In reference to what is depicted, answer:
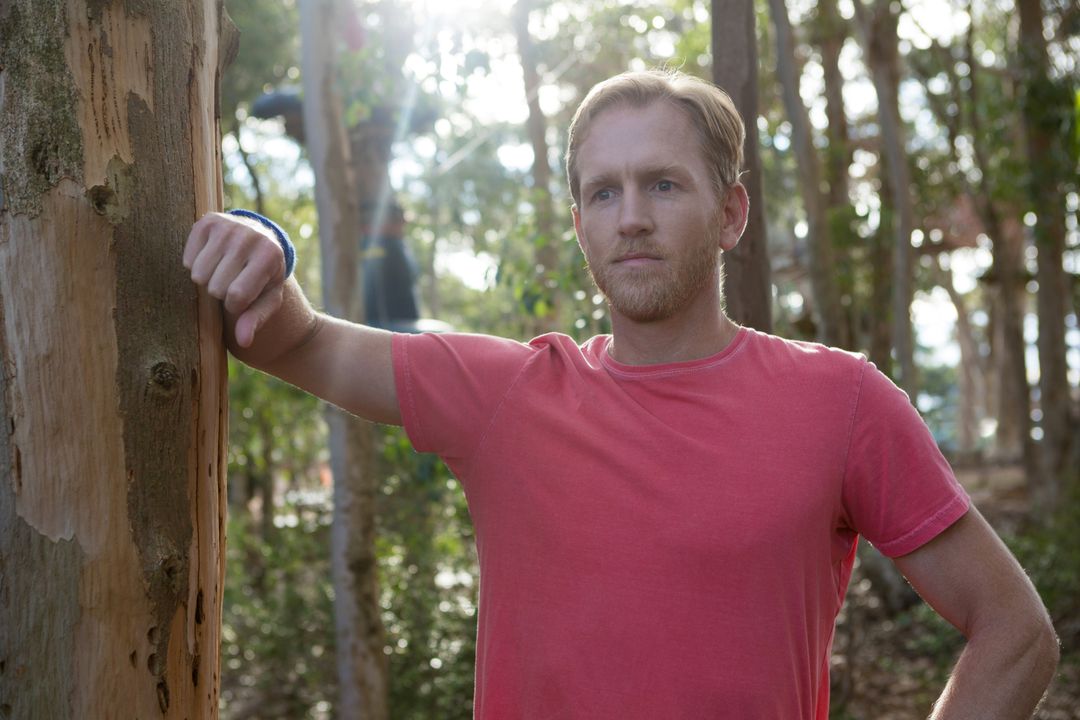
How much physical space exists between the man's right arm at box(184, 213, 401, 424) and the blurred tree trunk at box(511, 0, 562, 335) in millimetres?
3012

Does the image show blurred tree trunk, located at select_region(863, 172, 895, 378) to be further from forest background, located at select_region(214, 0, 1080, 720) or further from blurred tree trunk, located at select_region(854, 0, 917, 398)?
blurred tree trunk, located at select_region(854, 0, 917, 398)

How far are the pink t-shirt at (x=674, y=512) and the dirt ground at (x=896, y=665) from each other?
380cm

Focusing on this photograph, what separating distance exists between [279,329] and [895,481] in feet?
3.56

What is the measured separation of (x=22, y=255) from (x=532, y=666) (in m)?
1.06

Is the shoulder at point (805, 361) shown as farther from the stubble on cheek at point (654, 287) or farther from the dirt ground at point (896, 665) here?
the dirt ground at point (896, 665)

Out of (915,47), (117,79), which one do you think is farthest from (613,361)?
(915,47)

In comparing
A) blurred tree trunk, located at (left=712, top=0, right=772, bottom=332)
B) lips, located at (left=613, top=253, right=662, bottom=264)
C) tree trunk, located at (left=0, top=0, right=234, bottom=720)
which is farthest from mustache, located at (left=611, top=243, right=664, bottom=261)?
blurred tree trunk, located at (left=712, top=0, right=772, bottom=332)

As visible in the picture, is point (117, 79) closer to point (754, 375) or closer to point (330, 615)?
point (754, 375)

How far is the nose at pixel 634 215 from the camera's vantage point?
2066mm

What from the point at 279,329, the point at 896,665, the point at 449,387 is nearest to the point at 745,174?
the point at 449,387

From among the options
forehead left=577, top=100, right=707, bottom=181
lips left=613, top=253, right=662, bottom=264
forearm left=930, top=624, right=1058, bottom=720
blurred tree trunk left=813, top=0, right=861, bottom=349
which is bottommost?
forearm left=930, top=624, right=1058, bottom=720

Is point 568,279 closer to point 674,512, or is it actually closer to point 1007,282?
point 674,512

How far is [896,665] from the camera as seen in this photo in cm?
730

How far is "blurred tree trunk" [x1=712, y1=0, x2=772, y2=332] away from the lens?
136 inches
